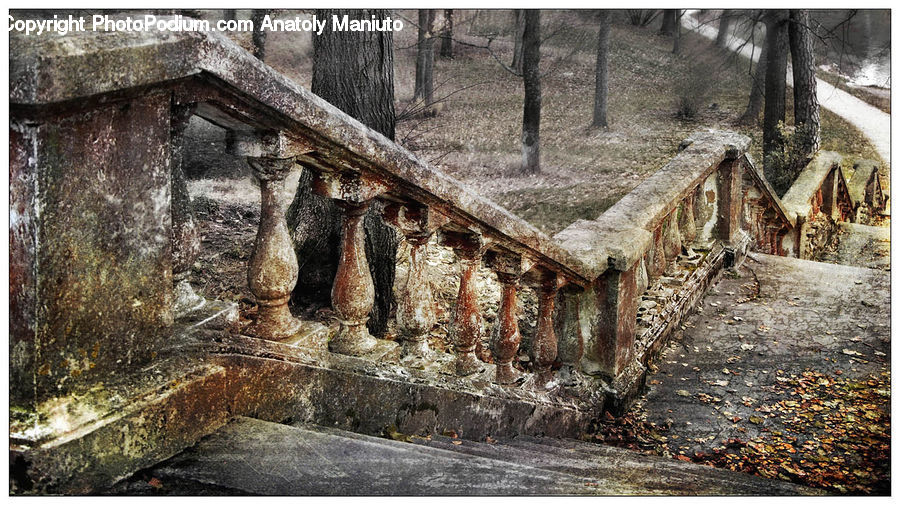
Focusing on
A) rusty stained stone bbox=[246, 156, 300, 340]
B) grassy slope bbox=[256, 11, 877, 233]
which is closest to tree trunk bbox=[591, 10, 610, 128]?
grassy slope bbox=[256, 11, 877, 233]

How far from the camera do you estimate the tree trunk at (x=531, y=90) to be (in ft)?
48.4

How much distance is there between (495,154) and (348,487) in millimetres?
15504

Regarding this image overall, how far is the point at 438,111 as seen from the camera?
1977 centimetres

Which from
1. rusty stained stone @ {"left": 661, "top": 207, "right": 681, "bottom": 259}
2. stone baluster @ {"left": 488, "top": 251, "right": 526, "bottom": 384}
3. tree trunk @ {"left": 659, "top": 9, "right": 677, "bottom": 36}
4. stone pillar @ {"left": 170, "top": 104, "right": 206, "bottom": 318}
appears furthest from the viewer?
tree trunk @ {"left": 659, "top": 9, "right": 677, "bottom": 36}

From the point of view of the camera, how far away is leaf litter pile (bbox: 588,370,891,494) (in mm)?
3828

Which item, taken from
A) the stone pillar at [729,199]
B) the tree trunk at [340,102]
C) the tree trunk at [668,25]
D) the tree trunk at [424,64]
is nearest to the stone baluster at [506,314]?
the tree trunk at [340,102]

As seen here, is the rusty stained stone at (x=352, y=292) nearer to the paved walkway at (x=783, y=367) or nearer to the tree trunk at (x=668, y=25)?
the paved walkway at (x=783, y=367)

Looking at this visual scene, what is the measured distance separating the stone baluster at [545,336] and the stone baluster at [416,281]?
884mm

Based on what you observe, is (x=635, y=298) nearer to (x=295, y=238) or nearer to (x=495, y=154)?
(x=295, y=238)

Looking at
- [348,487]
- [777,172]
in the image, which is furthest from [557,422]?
[777,172]

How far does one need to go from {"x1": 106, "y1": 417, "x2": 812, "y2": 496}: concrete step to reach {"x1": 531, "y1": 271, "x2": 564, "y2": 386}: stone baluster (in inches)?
30.9

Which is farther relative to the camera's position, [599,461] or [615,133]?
[615,133]

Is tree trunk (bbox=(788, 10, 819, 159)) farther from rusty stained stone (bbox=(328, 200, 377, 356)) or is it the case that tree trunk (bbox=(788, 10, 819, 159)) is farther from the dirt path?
rusty stained stone (bbox=(328, 200, 377, 356))

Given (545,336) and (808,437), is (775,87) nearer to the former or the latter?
(808,437)
